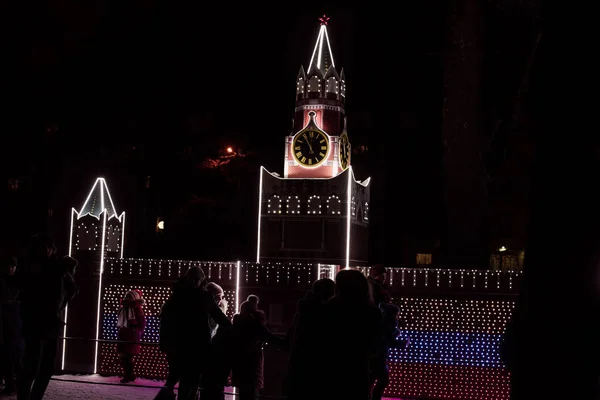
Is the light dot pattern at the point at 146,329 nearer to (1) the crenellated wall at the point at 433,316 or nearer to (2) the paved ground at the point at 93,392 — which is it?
(1) the crenellated wall at the point at 433,316

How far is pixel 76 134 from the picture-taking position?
32.1 metres

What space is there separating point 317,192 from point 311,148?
117 centimetres

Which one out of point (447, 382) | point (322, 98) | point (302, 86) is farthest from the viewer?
point (302, 86)

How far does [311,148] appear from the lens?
17.2 metres

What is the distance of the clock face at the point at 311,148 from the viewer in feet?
56.1

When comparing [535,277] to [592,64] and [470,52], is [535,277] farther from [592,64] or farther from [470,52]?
[470,52]

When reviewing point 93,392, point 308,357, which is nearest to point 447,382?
point 93,392

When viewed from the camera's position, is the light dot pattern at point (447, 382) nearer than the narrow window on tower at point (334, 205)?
Yes

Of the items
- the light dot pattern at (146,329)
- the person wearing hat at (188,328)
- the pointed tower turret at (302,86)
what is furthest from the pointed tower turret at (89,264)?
the person wearing hat at (188,328)

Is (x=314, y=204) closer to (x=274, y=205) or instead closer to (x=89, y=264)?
(x=274, y=205)

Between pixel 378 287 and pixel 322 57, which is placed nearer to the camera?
pixel 378 287

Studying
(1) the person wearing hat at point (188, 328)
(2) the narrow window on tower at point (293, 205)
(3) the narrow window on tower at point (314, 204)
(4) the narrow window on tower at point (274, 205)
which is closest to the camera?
(1) the person wearing hat at point (188, 328)

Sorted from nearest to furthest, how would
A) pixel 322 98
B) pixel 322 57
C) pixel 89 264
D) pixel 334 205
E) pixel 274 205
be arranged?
pixel 89 264, pixel 334 205, pixel 274 205, pixel 322 98, pixel 322 57

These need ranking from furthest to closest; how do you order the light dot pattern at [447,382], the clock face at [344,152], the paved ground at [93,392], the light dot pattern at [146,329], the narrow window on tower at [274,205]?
the clock face at [344,152], the narrow window on tower at [274,205], the light dot pattern at [146,329], the light dot pattern at [447,382], the paved ground at [93,392]
